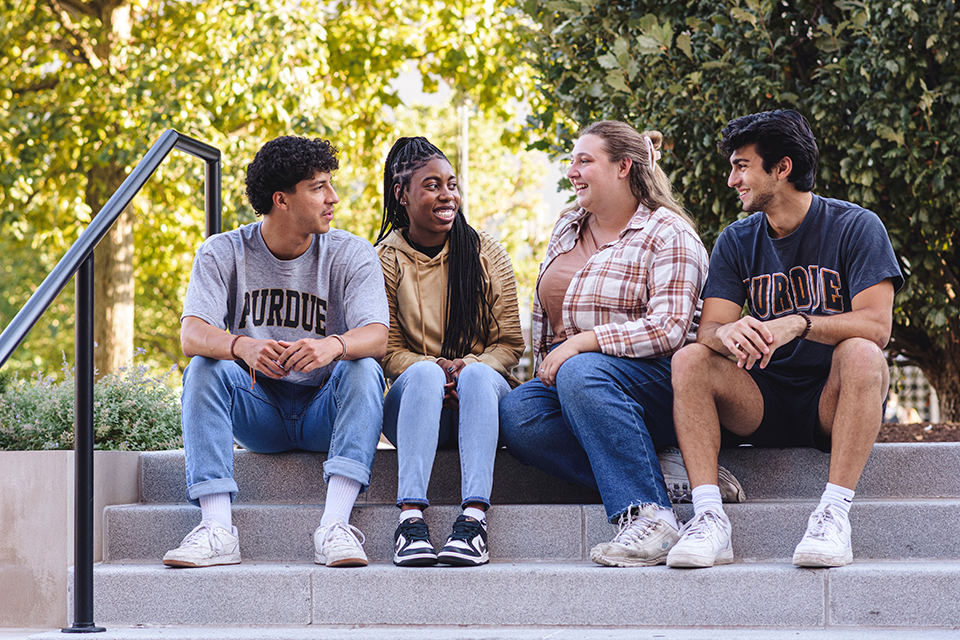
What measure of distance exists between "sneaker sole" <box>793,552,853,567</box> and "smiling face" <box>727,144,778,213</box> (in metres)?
1.05

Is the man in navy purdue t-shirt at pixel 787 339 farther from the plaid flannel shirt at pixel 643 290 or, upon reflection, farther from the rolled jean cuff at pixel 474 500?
the rolled jean cuff at pixel 474 500

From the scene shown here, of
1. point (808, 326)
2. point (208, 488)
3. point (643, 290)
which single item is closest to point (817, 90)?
point (643, 290)

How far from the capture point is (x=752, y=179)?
283 centimetres

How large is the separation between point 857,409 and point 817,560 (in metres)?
0.43

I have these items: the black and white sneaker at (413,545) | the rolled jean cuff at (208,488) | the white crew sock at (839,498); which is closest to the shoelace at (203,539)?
the rolled jean cuff at (208,488)

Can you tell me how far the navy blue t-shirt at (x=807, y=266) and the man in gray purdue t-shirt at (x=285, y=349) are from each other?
45.1 inches

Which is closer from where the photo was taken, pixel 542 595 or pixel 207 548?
pixel 542 595

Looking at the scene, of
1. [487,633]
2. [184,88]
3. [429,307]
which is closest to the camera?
[487,633]

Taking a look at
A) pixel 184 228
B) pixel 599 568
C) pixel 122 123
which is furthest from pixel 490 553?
pixel 184 228

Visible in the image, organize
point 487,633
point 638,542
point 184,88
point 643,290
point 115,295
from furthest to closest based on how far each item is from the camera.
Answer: point 115,295, point 184,88, point 643,290, point 638,542, point 487,633

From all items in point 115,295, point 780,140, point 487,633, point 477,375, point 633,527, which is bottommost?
point 487,633

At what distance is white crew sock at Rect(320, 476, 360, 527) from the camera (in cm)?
271

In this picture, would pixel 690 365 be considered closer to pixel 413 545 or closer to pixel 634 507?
pixel 634 507

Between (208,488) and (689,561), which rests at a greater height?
(208,488)
